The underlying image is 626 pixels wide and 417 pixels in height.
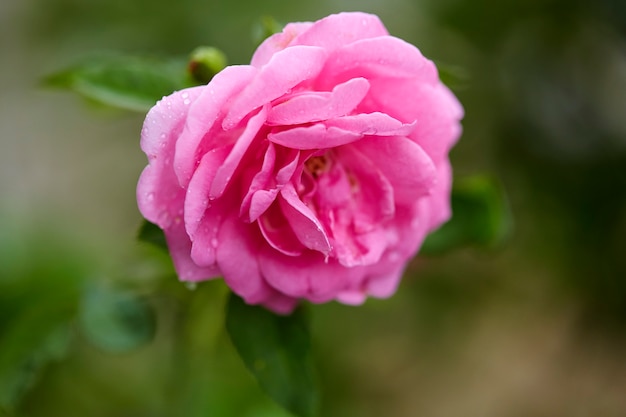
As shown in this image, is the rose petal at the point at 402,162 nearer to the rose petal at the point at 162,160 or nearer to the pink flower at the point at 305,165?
the pink flower at the point at 305,165

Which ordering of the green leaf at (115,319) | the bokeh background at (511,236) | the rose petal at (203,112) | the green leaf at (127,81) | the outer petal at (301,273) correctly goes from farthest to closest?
the bokeh background at (511,236) → the green leaf at (115,319) → the green leaf at (127,81) → the outer petal at (301,273) → the rose petal at (203,112)

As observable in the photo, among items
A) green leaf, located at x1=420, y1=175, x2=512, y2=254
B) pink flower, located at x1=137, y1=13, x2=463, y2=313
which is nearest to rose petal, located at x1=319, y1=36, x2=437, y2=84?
pink flower, located at x1=137, y1=13, x2=463, y2=313

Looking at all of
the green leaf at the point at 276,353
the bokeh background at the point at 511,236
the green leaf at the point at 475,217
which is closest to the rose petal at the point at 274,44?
the green leaf at the point at 276,353

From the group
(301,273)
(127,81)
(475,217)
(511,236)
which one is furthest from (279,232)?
(511,236)

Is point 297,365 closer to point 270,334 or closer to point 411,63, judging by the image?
point 270,334

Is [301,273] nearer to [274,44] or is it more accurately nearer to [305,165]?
[305,165]

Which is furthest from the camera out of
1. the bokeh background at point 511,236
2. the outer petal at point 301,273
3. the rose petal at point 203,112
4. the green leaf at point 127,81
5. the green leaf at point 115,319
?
the bokeh background at point 511,236

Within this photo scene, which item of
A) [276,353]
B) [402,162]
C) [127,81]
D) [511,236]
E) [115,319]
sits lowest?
[511,236]

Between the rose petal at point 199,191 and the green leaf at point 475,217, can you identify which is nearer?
the rose petal at point 199,191

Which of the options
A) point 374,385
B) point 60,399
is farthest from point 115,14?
point 374,385
